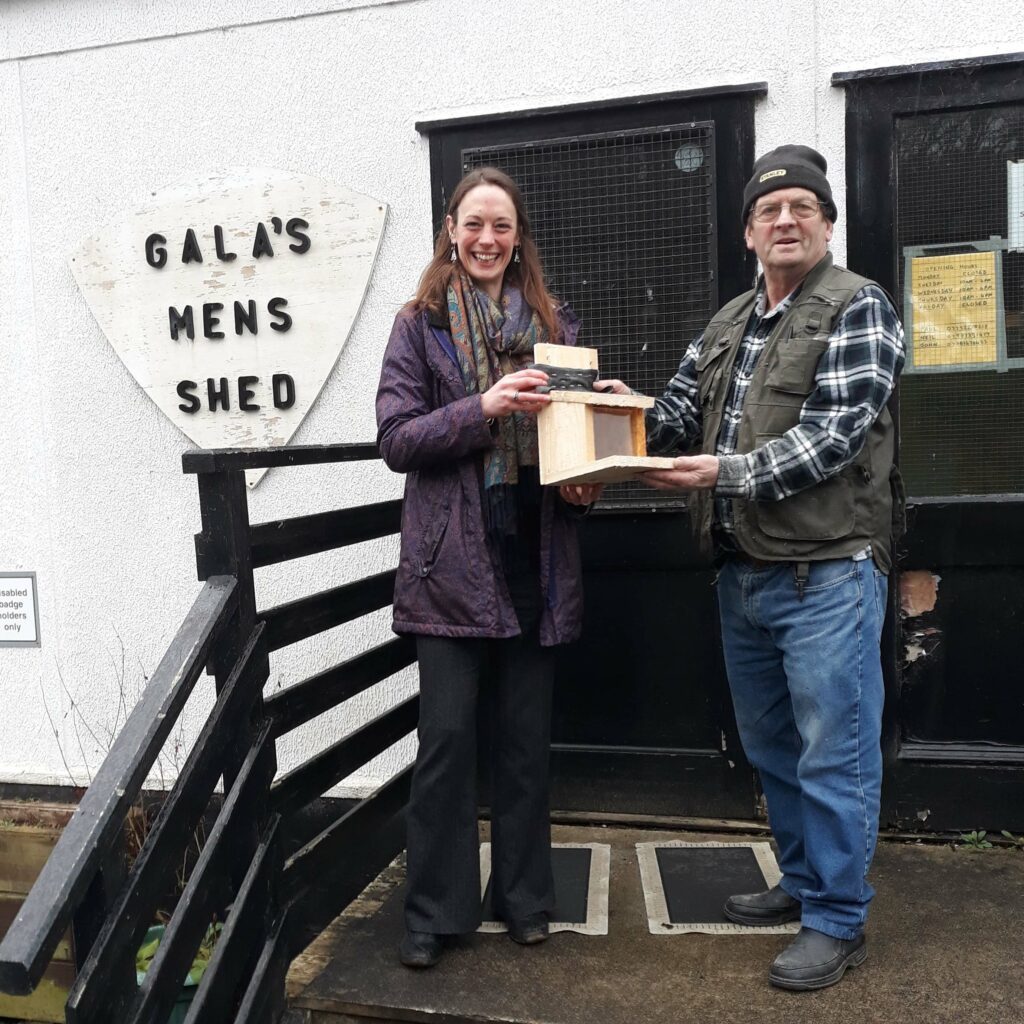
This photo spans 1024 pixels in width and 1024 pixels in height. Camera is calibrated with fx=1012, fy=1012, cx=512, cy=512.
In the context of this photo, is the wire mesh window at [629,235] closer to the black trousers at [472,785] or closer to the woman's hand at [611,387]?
the woman's hand at [611,387]

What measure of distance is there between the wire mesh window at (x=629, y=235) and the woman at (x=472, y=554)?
2.80 ft

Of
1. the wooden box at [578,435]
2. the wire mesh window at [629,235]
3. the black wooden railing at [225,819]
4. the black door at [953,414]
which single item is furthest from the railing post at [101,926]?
the black door at [953,414]

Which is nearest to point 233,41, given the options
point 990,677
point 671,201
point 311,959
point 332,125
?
point 332,125

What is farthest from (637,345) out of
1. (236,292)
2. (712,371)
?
(236,292)

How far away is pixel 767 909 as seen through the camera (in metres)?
2.75

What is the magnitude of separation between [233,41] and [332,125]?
0.50 meters

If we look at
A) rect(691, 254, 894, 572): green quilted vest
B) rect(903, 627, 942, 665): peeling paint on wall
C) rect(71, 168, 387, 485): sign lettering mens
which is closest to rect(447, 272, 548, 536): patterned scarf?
rect(691, 254, 894, 572): green quilted vest

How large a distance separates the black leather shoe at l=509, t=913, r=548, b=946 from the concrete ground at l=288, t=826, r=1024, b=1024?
28 millimetres

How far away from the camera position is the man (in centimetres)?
232

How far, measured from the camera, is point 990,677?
3.34 m

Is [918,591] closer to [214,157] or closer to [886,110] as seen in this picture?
[886,110]

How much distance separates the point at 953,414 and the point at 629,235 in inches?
48.1

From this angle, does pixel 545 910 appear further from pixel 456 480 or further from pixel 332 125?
pixel 332 125

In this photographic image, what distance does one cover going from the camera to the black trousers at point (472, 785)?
2.57m
